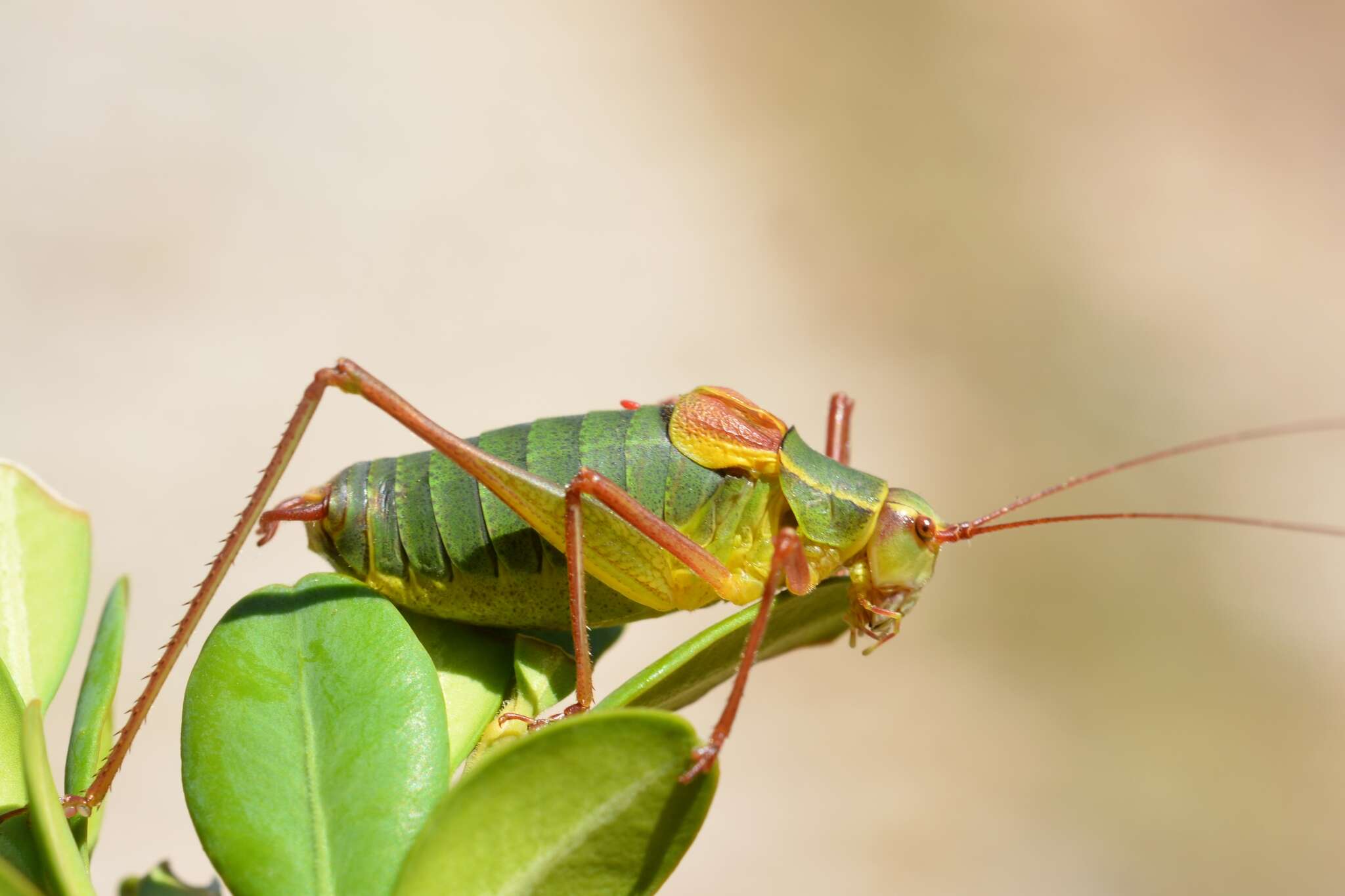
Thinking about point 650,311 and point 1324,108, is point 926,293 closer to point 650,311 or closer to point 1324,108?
point 650,311

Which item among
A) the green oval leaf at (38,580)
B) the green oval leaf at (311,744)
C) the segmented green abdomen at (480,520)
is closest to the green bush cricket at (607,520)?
the segmented green abdomen at (480,520)

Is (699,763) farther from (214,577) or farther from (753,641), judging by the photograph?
(214,577)

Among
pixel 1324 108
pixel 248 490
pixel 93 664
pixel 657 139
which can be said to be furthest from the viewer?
pixel 1324 108

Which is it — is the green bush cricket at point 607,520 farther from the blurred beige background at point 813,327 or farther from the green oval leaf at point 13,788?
the blurred beige background at point 813,327

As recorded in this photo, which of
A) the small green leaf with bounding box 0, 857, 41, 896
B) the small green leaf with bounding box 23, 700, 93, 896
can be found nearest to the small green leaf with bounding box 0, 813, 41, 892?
the small green leaf with bounding box 23, 700, 93, 896

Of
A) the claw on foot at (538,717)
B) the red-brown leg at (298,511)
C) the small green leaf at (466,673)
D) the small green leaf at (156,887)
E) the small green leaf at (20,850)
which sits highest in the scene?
the red-brown leg at (298,511)

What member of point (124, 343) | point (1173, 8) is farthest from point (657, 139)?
point (1173, 8)
